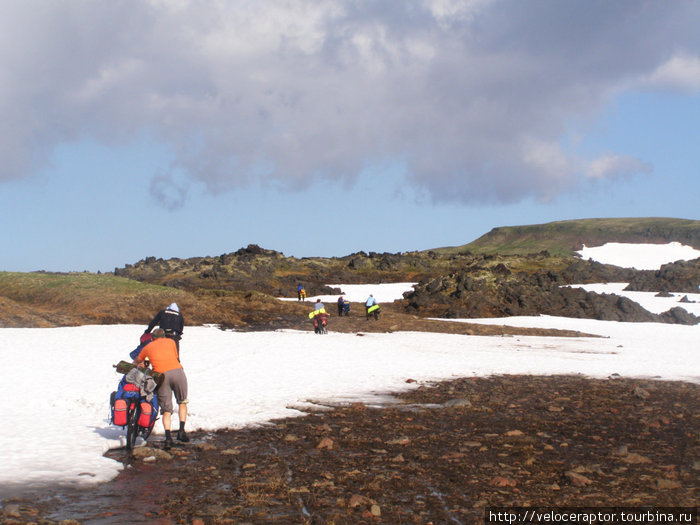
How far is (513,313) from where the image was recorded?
51.3 m

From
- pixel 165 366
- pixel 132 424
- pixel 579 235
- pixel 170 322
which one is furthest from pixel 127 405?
pixel 579 235

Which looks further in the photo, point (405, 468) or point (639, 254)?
point (639, 254)

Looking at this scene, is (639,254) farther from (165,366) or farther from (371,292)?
(165,366)

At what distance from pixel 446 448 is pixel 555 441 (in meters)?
2.05

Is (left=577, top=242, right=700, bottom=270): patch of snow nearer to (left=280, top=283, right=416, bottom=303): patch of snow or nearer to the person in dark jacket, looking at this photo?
(left=280, top=283, right=416, bottom=303): patch of snow

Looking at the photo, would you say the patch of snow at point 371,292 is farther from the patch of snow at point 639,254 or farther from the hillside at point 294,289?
the patch of snow at point 639,254

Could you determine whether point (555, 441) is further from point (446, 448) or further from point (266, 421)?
point (266, 421)

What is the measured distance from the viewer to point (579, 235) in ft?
471

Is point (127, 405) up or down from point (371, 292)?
down

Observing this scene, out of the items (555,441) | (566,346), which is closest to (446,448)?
(555,441)

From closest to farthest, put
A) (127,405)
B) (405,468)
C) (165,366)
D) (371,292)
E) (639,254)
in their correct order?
(405,468) < (127,405) < (165,366) < (371,292) < (639,254)

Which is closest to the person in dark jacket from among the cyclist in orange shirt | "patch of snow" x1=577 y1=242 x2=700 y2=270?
the cyclist in orange shirt

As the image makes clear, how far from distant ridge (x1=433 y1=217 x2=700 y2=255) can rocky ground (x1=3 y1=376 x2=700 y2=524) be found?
107855 millimetres

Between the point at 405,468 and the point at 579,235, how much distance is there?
469ft
